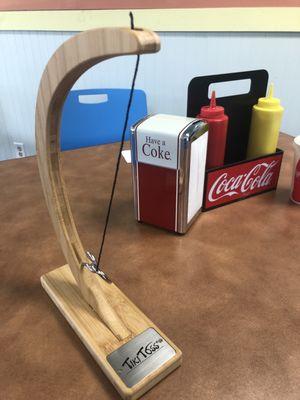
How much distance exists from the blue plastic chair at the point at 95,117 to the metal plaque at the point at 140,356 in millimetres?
941

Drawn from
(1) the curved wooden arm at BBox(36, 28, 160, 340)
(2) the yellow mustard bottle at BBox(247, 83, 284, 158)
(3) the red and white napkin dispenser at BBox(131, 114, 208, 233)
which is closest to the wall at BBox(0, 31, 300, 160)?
(2) the yellow mustard bottle at BBox(247, 83, 284, 158)

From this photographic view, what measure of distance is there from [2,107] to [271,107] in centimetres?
194

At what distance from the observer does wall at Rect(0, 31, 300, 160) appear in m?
1.36

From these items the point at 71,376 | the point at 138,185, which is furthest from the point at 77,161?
the point at 71,376

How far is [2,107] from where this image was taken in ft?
7.12

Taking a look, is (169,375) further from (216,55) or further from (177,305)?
(216,55)

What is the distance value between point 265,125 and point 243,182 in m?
0.13

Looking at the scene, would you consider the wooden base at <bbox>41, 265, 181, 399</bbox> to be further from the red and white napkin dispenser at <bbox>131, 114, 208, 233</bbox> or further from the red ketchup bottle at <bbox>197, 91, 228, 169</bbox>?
the red ketchup bottle at <bbox>197, 91, 228, 169</bbox>

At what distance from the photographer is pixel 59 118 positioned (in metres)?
0.38

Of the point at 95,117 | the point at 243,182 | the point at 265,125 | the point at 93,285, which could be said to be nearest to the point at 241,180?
the point at 243,182

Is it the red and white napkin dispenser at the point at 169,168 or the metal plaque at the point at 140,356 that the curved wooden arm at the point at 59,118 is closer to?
the metal plaque at the point at 140,356

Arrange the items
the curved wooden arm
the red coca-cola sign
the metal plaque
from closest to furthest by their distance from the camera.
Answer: the curved wooden arm
the metal plaque
the red coca-cola sign

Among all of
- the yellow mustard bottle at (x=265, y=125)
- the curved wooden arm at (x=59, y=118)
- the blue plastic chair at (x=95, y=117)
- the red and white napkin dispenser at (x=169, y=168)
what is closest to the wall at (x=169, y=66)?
the blue plastic chair at (x=95, y=117)

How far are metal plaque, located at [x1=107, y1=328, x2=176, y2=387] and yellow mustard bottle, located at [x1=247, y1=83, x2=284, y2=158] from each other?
18.9 inches
